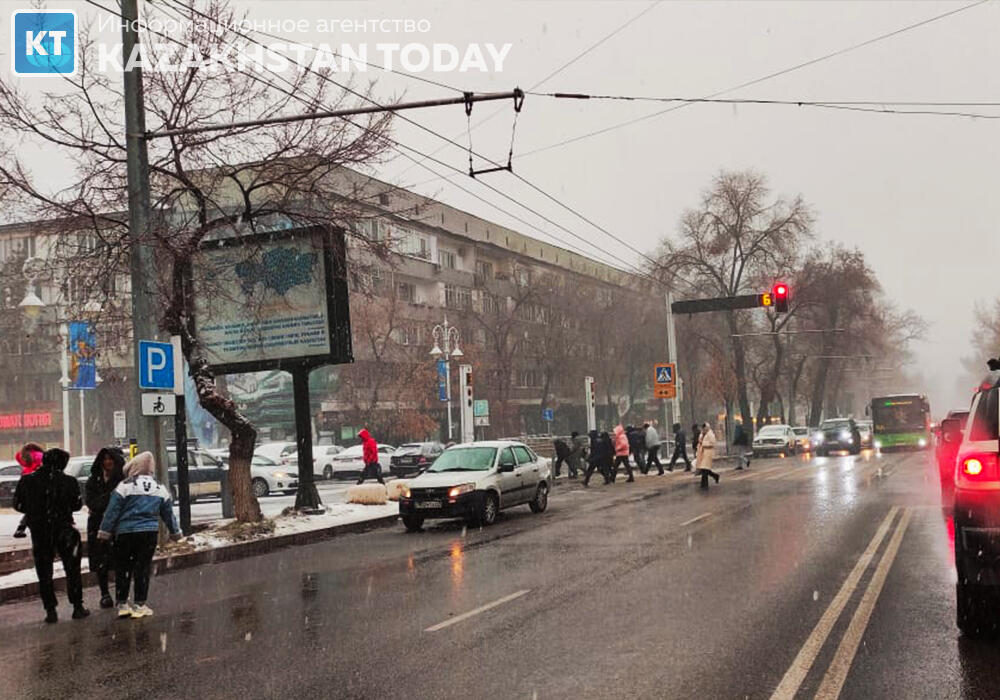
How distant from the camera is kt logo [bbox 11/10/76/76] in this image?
597 inches

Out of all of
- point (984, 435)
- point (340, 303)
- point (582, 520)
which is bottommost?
point (582, 520)

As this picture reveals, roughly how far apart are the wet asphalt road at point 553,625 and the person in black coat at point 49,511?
0.50 metres

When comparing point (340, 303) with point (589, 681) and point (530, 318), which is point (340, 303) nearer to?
point (589, 681)

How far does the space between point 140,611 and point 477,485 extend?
8.21 metres

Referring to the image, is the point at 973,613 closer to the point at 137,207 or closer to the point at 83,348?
the point at 137,207

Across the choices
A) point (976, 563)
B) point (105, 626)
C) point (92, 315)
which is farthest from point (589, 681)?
point (92, 315)

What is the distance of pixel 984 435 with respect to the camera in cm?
647

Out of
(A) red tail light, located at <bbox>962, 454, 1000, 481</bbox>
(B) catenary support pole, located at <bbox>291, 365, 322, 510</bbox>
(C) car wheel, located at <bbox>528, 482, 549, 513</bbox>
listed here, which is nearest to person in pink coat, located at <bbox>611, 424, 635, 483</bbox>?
(C) car wheel, located at <bbox>528, 482, 549, 513</bbox>

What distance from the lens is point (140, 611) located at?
9383 mm

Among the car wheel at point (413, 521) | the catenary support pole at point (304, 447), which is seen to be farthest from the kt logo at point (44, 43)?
the car wheel at point (413, 521)

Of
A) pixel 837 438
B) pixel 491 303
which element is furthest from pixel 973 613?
pixel 491 303

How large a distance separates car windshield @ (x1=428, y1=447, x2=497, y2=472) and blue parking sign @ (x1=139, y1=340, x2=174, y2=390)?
5.67 metres

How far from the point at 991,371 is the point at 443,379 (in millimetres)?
35899

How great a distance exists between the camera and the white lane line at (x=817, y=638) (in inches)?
228
